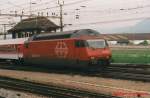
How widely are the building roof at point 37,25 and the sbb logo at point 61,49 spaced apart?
80.1ft

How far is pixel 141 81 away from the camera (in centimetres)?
2364

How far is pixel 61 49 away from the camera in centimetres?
3200

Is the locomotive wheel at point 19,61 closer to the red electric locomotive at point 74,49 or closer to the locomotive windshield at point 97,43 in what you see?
the red electric locomotive at point 74,49

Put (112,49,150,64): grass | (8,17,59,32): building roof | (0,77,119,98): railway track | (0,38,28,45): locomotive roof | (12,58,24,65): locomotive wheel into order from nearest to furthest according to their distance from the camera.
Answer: (0,77,119,98): railway track < (112,49,150,64): grass < (0,38,28,45): locomotive roof < (12,58,24,65): locomotive wheel < (8,17,59,32): building roof

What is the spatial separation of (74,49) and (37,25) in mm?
29586

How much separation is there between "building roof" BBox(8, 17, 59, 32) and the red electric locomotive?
22.6 m

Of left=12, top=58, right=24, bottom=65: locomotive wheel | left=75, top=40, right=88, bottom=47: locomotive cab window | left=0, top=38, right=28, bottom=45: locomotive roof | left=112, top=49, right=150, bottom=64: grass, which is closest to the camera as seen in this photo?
left=75, top=40, right=88, bottom=47: locomotive cab window

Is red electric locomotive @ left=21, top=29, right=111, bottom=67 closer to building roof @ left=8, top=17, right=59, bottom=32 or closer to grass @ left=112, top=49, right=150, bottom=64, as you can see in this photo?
grass @ left=112, top=49, right=150, bottom=64

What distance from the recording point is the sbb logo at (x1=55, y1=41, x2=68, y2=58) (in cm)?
3131

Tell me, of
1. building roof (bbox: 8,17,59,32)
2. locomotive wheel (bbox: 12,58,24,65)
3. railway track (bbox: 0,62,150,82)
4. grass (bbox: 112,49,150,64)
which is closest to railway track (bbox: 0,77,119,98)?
railway track (bbox: 0,62,150,82)

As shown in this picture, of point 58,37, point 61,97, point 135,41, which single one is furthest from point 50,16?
point 135,41

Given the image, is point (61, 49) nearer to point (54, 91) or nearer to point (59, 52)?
point (59, 52)

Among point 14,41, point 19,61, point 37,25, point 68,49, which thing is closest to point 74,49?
point 68,49

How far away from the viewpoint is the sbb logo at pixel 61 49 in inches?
1233
